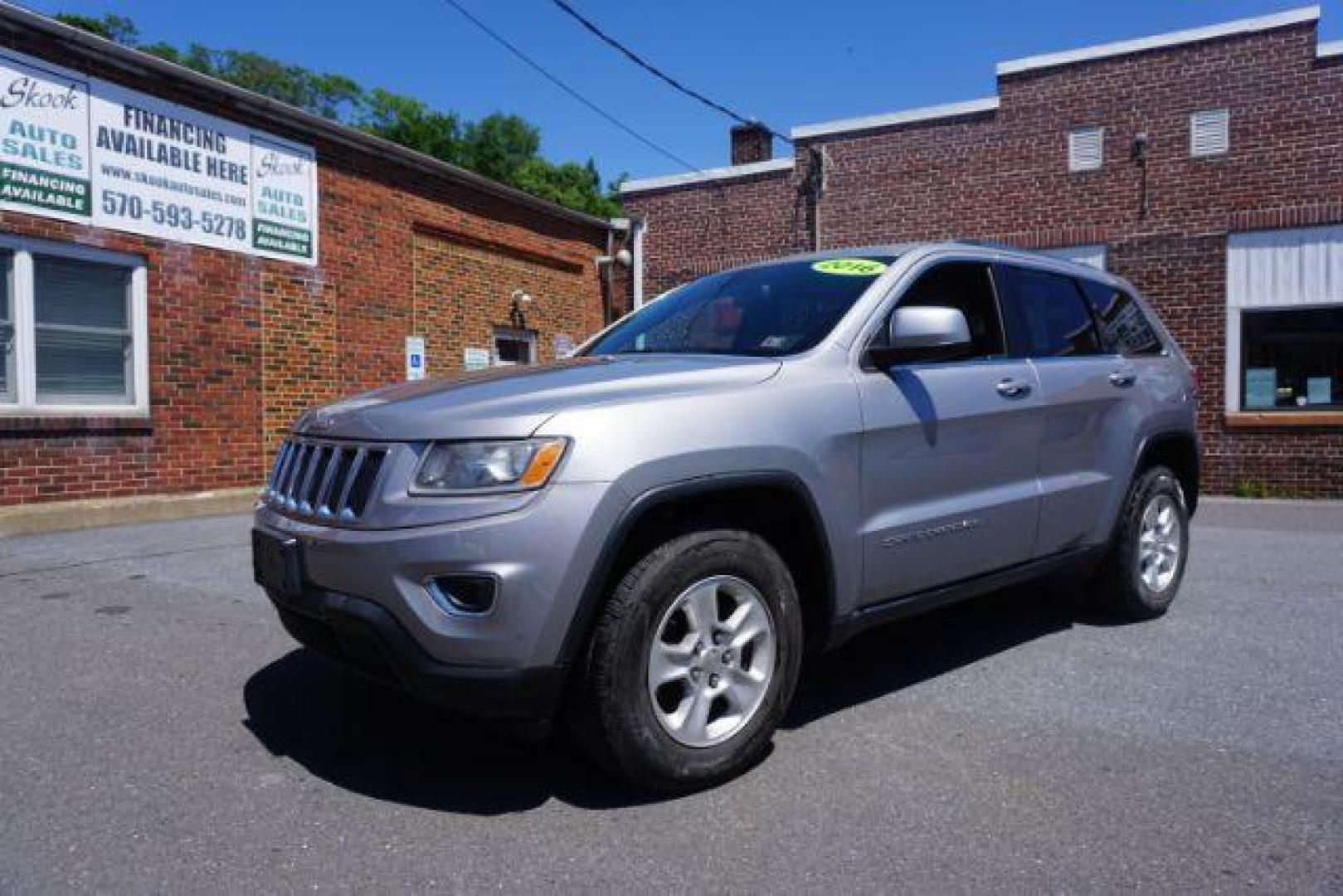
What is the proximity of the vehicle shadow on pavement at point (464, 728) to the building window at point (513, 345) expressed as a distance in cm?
940

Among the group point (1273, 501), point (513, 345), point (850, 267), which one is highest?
point (513, 345)

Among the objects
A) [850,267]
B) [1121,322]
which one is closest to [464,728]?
[850,267]

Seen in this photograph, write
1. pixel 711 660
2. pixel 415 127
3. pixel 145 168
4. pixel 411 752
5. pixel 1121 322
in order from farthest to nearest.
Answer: pixel 415 127, pixel 145 168, pixel 1121 322, pixel 411 752, pixel 711 660

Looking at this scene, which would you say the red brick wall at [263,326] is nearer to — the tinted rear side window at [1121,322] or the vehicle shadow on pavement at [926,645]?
the vehicle shadow on pavement at [926,645]

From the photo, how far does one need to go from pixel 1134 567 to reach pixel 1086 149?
9.39 metres

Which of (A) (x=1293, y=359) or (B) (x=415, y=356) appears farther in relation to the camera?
(A) (x=1293, y=359)

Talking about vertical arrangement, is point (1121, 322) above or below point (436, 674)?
above

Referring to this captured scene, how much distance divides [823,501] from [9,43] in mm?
8215

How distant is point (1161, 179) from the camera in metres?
12.2

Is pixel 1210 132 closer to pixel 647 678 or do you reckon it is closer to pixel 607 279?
pixel 607 279

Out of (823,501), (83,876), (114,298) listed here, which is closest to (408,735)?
(83,876)

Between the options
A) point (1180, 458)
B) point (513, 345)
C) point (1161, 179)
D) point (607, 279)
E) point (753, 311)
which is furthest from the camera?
point (607, 279)

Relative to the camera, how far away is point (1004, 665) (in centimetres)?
430

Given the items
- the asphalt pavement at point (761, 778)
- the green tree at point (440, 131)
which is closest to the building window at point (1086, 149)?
the asphalt pavement at point (761, 778)
